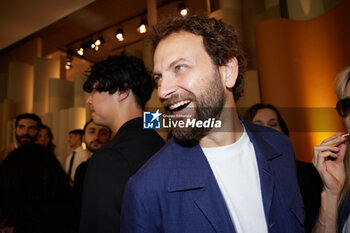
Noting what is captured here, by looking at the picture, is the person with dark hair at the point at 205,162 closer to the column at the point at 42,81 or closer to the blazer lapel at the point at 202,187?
the blazer lapel at the point at 202,187

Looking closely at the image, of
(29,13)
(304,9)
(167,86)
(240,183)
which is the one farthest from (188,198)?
(29,13)

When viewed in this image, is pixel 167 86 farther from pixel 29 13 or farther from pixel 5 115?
pixel 5 115

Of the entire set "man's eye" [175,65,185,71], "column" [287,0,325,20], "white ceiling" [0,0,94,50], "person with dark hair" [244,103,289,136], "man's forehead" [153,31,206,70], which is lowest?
"person with dark hair" [244,103,289,136]

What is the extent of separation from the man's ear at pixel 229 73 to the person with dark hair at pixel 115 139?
520mm

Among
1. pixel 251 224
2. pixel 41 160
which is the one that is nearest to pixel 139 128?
pixel 251 224

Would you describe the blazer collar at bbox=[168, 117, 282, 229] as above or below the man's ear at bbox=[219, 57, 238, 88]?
below

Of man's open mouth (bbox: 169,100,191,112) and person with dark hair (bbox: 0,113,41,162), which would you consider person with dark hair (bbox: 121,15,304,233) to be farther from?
person with dark hair (bbox: 0,113,41,162)

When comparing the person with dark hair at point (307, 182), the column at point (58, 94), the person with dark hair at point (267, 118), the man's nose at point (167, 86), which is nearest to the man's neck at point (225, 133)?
the man's nose at point (167, 86)

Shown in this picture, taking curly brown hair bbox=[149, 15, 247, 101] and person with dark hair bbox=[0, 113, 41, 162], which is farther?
person with dark hair bbox=[0, 113, 41, 162]

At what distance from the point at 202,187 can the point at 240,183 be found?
0.19 metres

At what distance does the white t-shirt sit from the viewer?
3.07 ft

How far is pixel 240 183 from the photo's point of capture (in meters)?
1.00

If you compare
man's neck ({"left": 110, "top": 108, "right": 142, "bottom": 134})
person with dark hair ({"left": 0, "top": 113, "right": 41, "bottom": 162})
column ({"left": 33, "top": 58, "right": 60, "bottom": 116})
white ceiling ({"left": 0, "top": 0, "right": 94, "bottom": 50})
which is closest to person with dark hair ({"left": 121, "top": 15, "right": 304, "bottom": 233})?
man's neck ({"left": 110, "top": 108, "right": 142, "bottom": 134})

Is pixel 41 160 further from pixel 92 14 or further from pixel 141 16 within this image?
pixel 141 16
